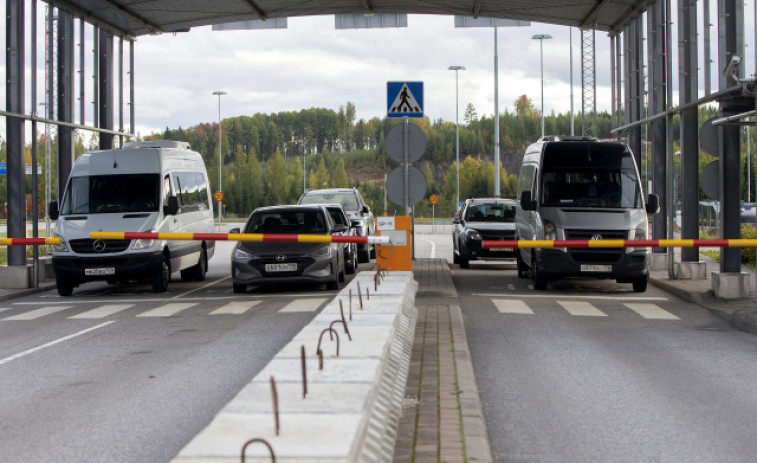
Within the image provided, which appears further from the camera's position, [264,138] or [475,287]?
[264,138]

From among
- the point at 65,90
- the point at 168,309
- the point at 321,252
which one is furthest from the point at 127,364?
the point at 65,90

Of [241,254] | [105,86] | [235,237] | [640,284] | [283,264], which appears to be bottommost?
[640,284]

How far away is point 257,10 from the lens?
2311cm

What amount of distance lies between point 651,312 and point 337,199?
1414 centimetres

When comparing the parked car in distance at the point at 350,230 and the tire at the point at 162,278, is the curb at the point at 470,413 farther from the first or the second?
the parked car in distance at the point at 350,230

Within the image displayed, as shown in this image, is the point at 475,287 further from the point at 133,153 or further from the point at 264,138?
the point at 264,138

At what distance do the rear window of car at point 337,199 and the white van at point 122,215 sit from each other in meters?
7.27

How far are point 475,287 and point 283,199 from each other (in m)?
105

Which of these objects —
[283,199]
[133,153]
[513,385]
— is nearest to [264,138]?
[283,199]

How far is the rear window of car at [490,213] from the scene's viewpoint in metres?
26.7

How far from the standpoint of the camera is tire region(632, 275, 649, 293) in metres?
18.2

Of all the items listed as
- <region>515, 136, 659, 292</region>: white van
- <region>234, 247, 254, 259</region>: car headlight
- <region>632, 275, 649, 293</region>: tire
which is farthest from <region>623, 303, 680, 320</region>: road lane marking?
<region>234, 247, 254, 259</region>: car headlight

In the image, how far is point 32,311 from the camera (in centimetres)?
1609

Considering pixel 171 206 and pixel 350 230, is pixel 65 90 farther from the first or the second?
pixel 350 230
